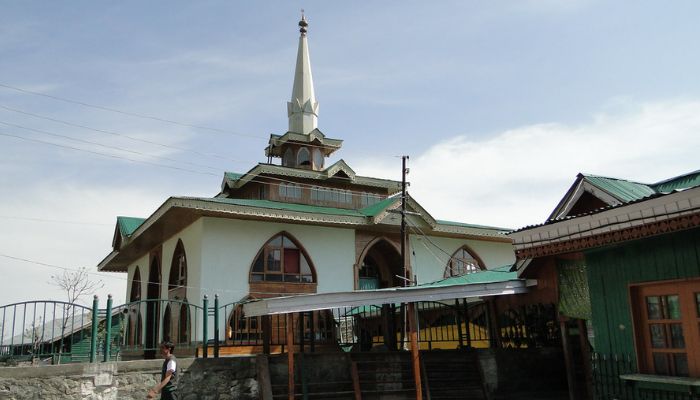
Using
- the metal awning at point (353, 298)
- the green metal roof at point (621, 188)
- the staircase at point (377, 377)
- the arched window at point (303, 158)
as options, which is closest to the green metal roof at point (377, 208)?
the arched window at point (303, 158)

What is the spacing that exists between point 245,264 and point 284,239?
6.10 ft

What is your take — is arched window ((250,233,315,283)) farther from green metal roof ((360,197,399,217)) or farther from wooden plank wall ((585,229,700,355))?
wooden plank wall ((585,229,700,355))

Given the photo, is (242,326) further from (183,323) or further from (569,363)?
(569,363)

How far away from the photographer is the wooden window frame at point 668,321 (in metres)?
8.09

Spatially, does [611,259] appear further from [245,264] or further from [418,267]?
[418,267]

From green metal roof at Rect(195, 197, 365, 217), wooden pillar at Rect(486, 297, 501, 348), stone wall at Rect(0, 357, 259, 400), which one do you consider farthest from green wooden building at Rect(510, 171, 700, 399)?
green metal roof at Rect(195, 197, 365, 217)

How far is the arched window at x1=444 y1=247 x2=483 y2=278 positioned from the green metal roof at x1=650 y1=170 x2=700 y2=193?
14980 millimetres

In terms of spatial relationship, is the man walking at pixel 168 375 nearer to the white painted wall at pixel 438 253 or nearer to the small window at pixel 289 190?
the small window at pixel 289 190

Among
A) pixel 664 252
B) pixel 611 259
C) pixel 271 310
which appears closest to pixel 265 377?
pixel 271 310

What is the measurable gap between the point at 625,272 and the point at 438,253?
16.4 m

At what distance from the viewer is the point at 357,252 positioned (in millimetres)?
23172

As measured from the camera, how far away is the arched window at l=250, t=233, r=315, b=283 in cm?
2098

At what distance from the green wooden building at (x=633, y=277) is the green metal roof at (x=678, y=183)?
28mm

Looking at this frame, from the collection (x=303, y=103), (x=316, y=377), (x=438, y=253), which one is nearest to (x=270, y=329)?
(x=316, y=377)
